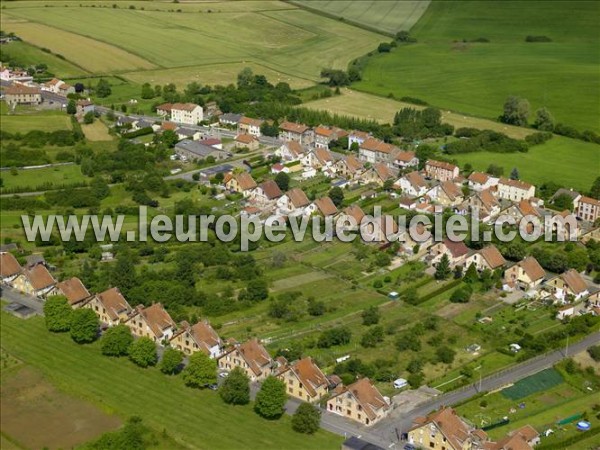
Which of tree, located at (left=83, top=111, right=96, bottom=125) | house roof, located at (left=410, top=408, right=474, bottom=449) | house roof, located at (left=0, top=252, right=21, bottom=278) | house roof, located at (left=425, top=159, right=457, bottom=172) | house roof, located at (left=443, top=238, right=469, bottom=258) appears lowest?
tree, located at (left=83, top=111, right=96, bottom=125)

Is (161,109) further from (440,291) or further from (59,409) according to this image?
(59,409)

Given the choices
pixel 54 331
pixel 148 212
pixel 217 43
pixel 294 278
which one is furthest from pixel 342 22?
pixel 54 331

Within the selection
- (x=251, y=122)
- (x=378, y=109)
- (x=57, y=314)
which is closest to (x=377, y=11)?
(x=378, y=109)

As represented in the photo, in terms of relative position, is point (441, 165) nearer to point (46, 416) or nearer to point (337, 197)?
point (337, 197)

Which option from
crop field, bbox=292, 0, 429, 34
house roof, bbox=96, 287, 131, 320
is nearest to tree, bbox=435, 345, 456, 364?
house roof, bbox=96, 287, 131, 320

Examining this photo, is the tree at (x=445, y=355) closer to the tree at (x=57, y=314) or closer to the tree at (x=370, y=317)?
the tree at (x=370, y=317)

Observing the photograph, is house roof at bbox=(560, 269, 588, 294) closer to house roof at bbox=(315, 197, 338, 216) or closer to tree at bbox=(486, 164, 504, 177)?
house roof at bbox=(315, 197, 338, 216)
